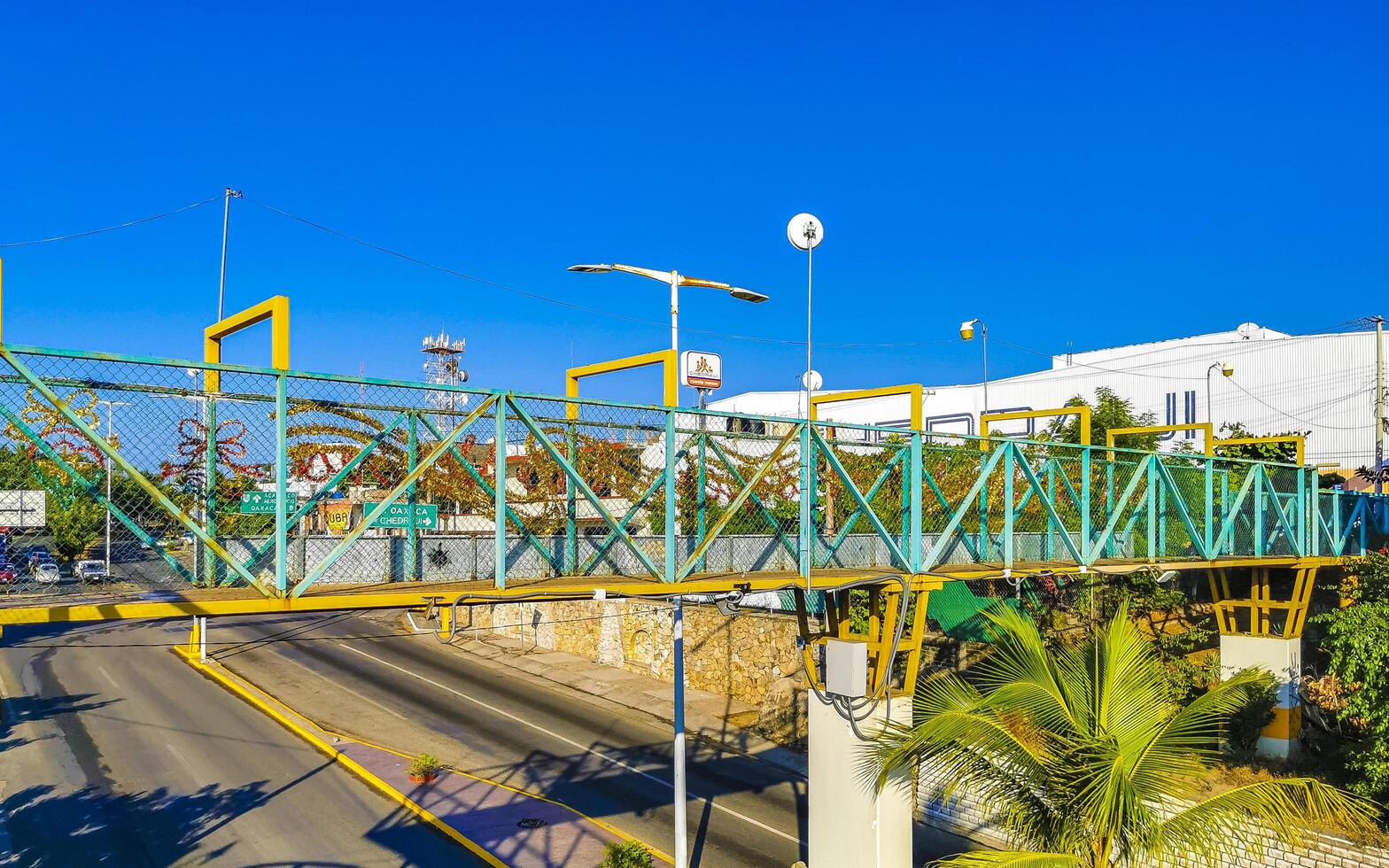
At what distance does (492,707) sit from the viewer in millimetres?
26062

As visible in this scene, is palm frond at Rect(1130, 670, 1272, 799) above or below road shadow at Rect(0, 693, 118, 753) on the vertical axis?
above

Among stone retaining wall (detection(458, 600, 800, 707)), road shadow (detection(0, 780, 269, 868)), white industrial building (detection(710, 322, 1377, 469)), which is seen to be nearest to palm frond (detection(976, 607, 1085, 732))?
road shadow (detection(0, 780, 269, 868))

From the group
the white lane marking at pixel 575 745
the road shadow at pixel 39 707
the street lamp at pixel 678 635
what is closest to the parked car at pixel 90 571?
the street lamp at pixel 678 635

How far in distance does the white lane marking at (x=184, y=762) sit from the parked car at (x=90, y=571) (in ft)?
45.0

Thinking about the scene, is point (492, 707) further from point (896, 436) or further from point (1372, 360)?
point (1372, 360)

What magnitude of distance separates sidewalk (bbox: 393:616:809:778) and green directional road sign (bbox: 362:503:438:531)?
44.8 ft

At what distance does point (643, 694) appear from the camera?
89.1 ft

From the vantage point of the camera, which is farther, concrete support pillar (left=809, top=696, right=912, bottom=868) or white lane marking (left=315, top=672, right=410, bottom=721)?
white lane marking (left=315, top=672, right=410, bottom=721)

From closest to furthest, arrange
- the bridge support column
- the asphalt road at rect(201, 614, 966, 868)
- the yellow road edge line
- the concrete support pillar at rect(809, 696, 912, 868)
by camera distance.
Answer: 1. the concrete support pillar at rect(809, 696, 912, 868)
2. the yellow road edge line
3. the asphalt road at rect(201, 614, 966, 868)
4. the bridge support column

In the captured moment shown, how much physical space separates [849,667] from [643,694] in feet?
58.4

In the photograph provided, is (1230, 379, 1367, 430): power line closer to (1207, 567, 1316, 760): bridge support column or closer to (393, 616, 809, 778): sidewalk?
(1207, 567, 1316, 760): bridge support column

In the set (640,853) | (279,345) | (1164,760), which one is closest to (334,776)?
(640,853)

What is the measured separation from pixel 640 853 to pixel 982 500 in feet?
22.8

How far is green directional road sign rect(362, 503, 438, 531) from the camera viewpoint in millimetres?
8636
